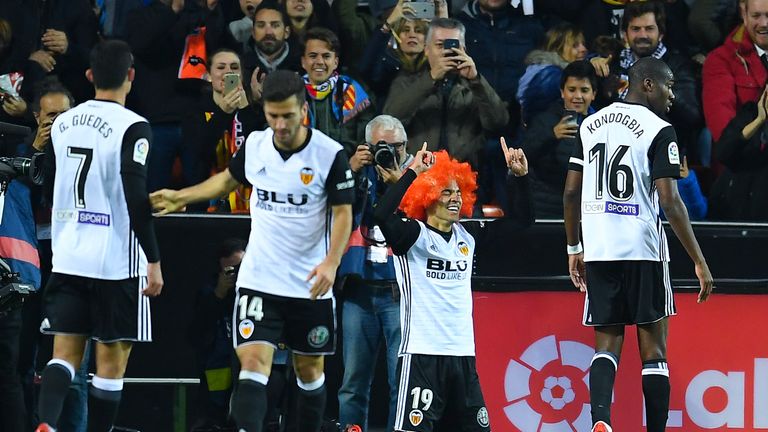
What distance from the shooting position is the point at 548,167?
33.4ft

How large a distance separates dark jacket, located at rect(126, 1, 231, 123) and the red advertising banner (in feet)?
8.64

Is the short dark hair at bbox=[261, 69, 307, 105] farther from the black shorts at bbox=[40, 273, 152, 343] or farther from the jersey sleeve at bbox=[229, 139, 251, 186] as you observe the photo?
the black shorts at bbox=[40, 273, 152, 343]

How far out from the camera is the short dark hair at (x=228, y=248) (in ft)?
31.7

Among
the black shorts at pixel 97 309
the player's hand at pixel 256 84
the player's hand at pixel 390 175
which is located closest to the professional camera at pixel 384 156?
the player's hand at pixel 390 175

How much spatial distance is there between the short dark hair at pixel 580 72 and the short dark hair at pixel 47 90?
3395 millimetres

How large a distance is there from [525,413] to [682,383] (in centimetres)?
107

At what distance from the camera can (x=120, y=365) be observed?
805 centimetres

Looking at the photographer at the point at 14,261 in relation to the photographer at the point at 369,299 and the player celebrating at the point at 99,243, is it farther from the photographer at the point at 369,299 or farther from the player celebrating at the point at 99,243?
the photographer at the point at 369,299

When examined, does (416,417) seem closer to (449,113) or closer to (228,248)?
(228,248)

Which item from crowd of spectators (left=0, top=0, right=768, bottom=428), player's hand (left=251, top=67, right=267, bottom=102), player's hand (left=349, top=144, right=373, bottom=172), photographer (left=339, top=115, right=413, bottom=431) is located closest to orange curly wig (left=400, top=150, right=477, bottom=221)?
player's hand (left=349, top=144, right=373, bottom=172)

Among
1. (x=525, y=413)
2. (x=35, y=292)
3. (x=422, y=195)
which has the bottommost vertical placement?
(x=525, y=413)

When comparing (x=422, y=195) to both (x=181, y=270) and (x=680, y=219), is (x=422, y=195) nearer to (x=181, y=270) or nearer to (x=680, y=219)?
(x=680, y=219)

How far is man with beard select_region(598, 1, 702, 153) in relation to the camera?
10.7m

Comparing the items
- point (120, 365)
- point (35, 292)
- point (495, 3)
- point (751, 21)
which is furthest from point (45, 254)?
point (751, 21)
